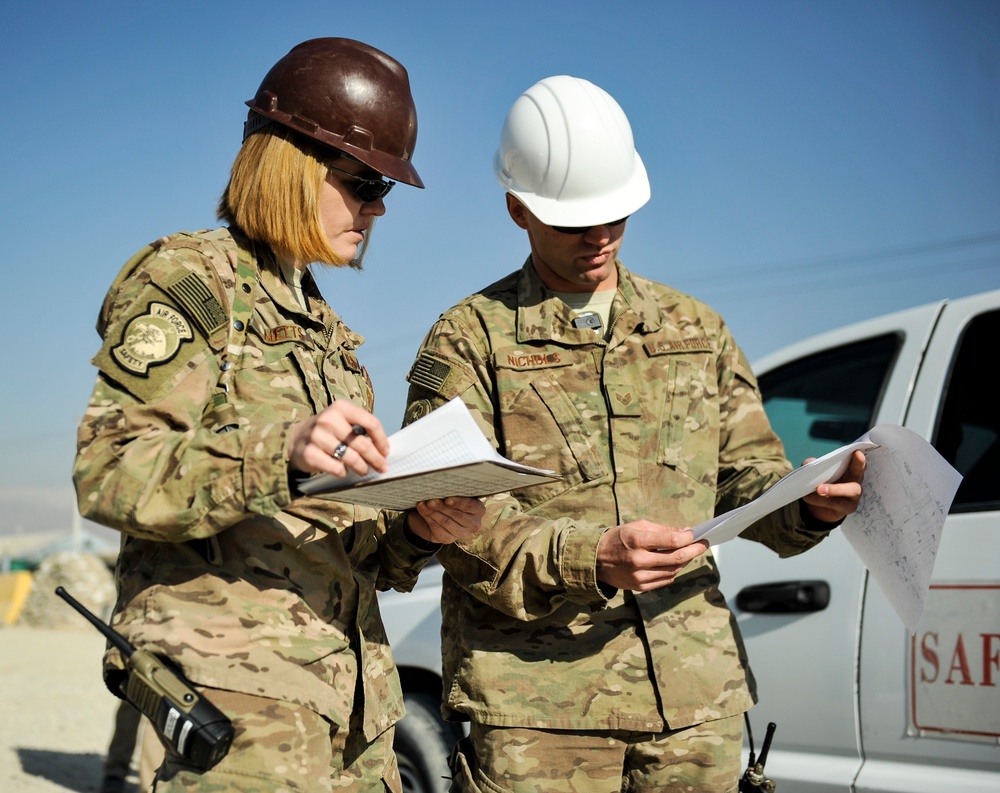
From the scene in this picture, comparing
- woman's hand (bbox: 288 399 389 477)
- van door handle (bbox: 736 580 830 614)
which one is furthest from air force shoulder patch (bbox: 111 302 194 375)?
van door handle (bbox: 736 580 830 614)

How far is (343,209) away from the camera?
1943 mm

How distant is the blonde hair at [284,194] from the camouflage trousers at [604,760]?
1079 millimetres

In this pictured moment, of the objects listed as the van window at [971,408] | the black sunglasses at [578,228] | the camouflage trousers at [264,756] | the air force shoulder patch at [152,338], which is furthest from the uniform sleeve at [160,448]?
the van window at [971,408]

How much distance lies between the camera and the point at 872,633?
9.23 ft

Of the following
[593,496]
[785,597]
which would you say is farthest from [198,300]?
[785,597]

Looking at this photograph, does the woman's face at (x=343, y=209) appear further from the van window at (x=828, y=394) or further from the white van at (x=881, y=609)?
the van window at (x=828, y=394)

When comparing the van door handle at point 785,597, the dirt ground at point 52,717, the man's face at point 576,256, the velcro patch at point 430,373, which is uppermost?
the man's face at point 576,256

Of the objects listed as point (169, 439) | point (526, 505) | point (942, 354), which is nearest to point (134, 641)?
point (169, 439)

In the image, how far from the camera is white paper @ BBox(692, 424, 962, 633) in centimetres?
194

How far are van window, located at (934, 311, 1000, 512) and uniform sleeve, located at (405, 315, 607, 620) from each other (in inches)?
51.8

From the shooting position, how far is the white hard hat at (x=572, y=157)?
247 cm

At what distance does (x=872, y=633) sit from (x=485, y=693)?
47.1 inches

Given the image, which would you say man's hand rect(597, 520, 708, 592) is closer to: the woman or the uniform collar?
the woman

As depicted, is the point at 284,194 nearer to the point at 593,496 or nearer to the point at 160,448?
the point at 160,448
